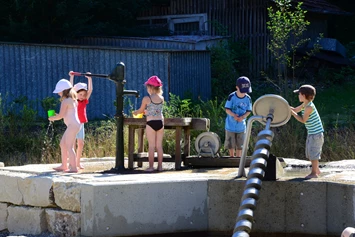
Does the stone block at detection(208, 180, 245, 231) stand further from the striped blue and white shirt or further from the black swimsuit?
the black swimsuit

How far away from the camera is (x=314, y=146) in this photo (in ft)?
28.2

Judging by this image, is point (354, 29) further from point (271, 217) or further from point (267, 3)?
point (271, 217)

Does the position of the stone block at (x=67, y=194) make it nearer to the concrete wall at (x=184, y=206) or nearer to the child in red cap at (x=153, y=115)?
the concrete wall at (x=184, y=206)

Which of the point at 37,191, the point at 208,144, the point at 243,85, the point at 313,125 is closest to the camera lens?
the point at 37,191

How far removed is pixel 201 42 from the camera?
78.6 ft

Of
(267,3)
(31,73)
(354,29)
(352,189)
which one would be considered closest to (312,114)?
(352,189)

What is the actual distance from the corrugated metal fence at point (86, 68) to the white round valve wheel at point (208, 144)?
9196 mm

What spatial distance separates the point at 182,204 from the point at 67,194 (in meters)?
1.28

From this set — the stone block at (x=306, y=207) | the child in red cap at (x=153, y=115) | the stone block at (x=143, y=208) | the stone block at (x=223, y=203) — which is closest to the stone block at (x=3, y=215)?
the stone block at (x=143, y=208)

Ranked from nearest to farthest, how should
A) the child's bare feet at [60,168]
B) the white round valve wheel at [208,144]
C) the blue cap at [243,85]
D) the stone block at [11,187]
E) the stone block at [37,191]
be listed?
1. the stone block at [37,191]
2. the stone block at [11,187]
3. the child's bare feet at [60,168]
4. the white round valve wheel at [208,144]
5. the blue cap at [243,85]

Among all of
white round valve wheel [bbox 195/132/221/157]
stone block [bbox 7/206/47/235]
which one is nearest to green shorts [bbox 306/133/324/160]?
white round valve wheel [bbox 195/132/221/157]

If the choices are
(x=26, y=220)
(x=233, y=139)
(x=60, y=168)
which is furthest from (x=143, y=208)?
(x=233, y=139)

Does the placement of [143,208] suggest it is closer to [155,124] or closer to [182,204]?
[182,204]

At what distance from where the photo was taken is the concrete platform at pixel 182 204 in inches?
309
